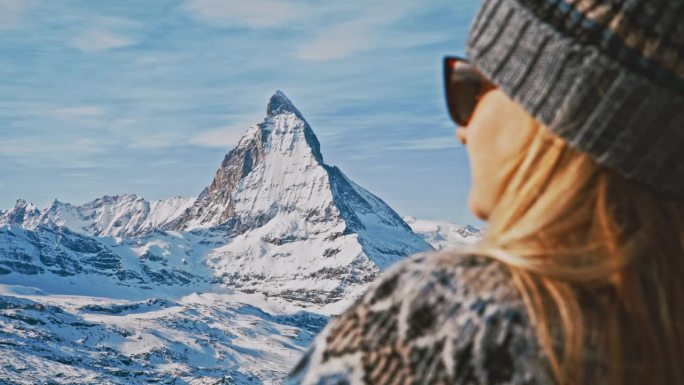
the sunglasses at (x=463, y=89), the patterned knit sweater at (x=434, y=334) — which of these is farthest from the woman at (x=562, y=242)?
the sunglasses at (x=463, y=89)

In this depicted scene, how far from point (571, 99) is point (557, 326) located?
0.57 meters

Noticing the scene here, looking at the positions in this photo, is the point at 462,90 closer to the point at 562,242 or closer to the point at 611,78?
the point at 611,78

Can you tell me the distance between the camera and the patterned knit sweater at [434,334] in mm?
2164

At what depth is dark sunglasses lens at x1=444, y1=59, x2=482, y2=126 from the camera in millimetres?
2711

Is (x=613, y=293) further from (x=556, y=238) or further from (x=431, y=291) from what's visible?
(x=431, y=291)

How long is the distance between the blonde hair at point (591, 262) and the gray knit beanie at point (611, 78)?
0.06m

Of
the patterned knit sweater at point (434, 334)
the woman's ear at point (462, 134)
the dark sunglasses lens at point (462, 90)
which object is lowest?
the patterned knit sweater at point (434, 334)

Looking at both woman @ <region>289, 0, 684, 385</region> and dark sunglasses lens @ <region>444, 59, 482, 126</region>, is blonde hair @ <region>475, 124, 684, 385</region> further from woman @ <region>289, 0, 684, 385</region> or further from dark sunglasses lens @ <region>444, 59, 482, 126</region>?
dark sunglasses lens @ <region>444, 59, 482, 126</region>

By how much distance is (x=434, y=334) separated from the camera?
7.25ft

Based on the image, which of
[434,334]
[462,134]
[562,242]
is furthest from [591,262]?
[462,134]

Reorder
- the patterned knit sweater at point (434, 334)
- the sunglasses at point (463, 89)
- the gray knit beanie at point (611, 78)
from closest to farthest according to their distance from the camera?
1. the patterned knit sweater at point (434, 334)
2. the gray knit beanie at point (611, 78)
3. the sunglasses at point (463, 89)

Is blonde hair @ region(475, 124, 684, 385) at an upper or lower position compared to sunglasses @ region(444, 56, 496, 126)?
lower

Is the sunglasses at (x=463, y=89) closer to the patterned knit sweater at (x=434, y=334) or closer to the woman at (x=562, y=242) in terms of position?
the woman at (x=562, y=242)

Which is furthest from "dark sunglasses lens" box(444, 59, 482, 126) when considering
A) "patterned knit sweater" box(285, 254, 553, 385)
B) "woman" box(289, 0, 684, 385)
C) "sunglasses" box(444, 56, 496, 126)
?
"patterned knit sweater" box(285, 254, 553, 385)
